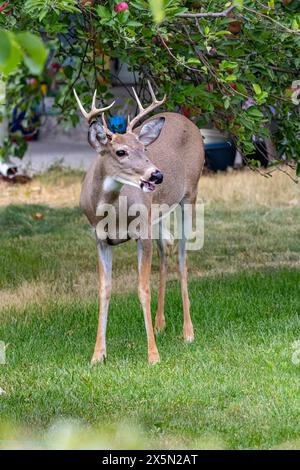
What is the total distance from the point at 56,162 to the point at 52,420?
1081 cm

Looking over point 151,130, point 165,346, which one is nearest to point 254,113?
point 151,130

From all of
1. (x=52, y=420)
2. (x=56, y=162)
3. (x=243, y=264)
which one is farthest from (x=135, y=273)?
(x=56, y=162)

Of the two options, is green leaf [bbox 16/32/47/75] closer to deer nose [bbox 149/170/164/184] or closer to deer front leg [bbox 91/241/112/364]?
deer nose [bbox 149/170/164/184]

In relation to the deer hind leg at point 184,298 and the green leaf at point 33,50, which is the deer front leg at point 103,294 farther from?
the green leaf at point 33,50

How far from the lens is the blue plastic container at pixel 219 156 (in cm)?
1561

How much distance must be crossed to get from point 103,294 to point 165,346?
1.98 ft

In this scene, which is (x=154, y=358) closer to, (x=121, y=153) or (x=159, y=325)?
(x=159, y=325)

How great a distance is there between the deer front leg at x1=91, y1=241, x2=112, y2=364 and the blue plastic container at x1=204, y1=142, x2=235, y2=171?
8.79 metres

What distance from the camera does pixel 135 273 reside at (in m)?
9.83

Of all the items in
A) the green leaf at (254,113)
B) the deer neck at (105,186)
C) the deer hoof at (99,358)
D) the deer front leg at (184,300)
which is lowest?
the deer hoof at (99,358)

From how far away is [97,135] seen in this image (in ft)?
21.3

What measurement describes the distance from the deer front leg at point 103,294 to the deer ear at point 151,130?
72 cm

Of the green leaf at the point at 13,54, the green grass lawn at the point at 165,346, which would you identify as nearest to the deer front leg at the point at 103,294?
the green grass lawn at the point at 165,346
